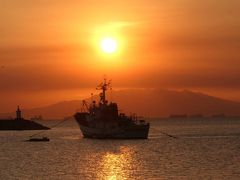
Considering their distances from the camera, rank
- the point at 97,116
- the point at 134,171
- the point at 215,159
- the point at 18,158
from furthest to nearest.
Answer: the point at 97,116 < the point at 18,158 < the point at 215,159 < the point at 134,171

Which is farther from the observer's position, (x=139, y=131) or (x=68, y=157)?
(x=139, y=131)

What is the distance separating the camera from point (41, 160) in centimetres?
9506

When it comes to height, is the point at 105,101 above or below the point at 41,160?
above

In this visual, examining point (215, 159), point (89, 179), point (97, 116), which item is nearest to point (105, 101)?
point (97, 116)

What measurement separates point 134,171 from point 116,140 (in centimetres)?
7589

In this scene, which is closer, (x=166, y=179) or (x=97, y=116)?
(x=166, y=179)

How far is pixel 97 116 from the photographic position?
481ft

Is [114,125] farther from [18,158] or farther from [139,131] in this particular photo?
[18,158]

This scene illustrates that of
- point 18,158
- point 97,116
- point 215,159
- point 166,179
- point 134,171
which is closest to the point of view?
point 166,179

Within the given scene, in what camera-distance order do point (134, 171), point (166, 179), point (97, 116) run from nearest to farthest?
point (166, 179), point (134, 171), point (97, 116)

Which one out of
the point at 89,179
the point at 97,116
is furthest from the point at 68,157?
the point at 97,116

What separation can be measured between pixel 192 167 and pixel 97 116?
70.7 metres

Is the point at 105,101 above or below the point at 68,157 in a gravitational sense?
above

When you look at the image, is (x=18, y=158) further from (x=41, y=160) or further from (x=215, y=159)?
(x=215, y=159)
